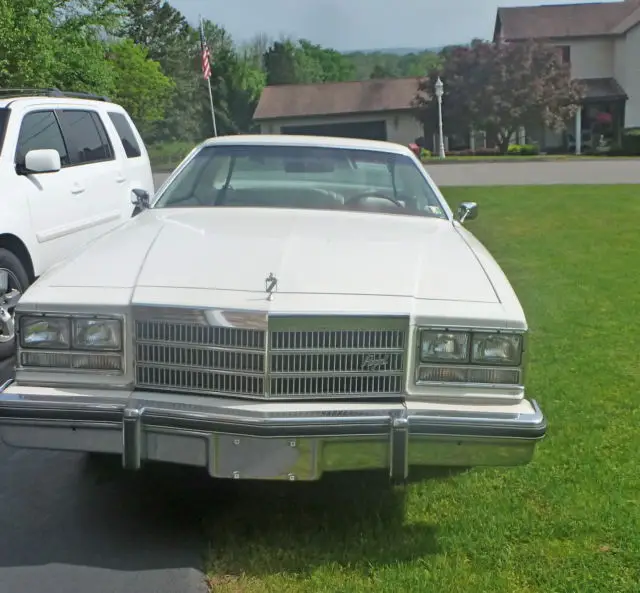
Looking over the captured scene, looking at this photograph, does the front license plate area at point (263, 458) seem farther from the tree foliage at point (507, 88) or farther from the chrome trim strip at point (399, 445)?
the tree foliage at point (507, 88)

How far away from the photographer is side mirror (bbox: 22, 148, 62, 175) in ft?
20.9

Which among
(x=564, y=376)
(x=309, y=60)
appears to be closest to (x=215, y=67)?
(x=309, y=60)

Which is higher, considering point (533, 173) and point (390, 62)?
point (390, 62)

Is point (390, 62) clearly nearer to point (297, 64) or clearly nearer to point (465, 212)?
point (297, 64)

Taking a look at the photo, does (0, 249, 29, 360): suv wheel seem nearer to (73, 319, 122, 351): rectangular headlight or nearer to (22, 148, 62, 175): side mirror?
(22, 148, 62, 175): side mirror

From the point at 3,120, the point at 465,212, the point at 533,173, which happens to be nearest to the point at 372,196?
the point at 465,212

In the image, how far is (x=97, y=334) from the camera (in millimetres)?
3336

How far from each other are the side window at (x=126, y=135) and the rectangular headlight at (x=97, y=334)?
5517 mm

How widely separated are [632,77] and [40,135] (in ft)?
151

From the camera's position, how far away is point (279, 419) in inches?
124

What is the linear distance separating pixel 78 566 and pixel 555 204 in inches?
573

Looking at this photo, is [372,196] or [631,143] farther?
[631,143]

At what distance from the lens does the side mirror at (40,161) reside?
637cm

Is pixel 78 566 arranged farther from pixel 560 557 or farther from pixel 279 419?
pixel 560 557
